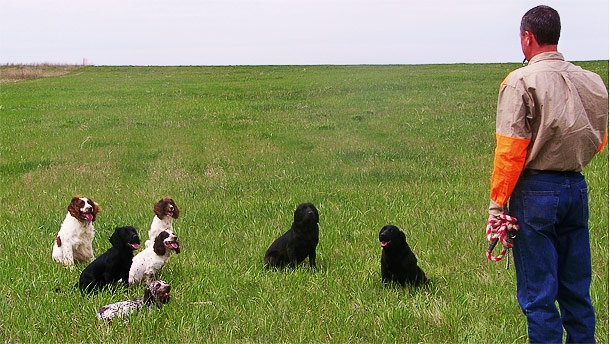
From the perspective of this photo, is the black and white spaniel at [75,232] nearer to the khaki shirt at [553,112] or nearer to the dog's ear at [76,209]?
the dog's ear at [76,209]

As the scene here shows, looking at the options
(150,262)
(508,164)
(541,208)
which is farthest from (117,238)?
(541,208)

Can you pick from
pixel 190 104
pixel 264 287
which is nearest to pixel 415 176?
pixel 264 287

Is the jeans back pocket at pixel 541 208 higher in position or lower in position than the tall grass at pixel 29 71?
lower

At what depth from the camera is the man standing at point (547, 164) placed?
13.3ft

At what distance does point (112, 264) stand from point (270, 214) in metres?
3.39

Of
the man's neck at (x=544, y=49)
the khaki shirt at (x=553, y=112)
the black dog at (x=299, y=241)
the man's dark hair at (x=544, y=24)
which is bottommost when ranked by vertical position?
the black dog at (x=299, y=241)

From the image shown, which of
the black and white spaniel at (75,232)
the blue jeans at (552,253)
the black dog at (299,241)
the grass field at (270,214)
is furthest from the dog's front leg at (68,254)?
the blue jeans at (552,253)

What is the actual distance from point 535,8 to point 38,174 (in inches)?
466

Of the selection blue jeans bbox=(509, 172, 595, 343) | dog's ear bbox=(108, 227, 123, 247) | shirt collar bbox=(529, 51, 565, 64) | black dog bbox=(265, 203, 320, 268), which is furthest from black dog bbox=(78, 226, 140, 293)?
shirt collar bbox=(529, 51, 565, 64)

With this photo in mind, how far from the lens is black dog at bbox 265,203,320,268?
6.31m

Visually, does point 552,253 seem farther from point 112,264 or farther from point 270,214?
point 270,214

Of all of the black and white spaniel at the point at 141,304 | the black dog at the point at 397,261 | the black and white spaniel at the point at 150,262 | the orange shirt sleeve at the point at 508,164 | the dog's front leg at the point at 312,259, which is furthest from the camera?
the dog's front leg at the point at 312,259

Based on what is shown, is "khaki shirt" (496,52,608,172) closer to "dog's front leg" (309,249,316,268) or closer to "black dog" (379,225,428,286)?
"black dog" (379,225,428,286)

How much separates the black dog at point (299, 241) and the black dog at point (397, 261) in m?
0.99
